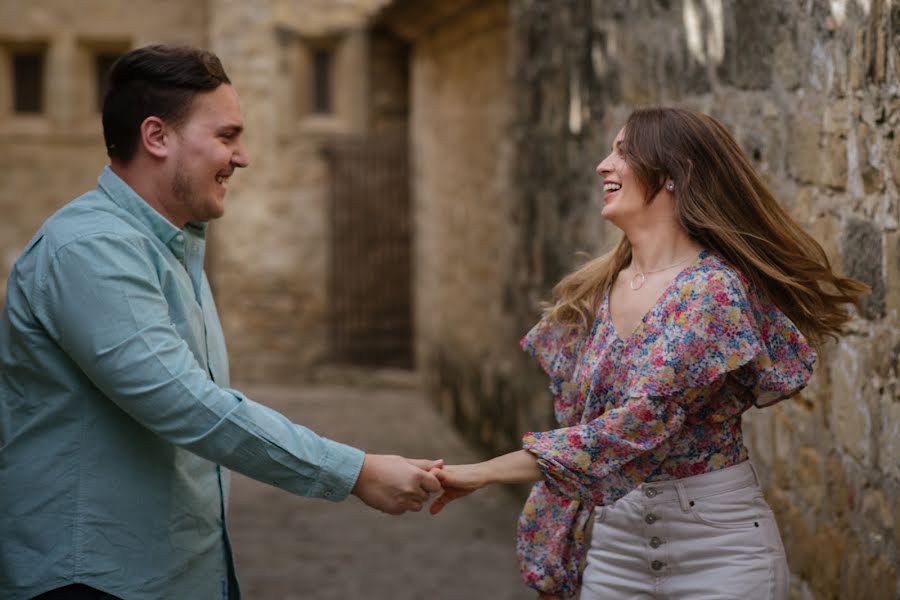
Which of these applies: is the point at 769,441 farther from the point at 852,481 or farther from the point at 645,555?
the point at 645,555

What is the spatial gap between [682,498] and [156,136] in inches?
50.2

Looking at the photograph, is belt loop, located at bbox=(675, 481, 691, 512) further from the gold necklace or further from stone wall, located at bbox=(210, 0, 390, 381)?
stone wall, located at bbox=(210, 0, 390, 381)

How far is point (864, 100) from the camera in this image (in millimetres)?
3109

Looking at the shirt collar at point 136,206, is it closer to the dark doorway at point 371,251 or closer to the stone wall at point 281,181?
the dark doorway at point 371,251

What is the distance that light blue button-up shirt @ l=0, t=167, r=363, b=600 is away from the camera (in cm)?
233

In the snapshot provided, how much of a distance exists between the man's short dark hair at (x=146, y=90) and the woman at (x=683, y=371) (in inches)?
34.2

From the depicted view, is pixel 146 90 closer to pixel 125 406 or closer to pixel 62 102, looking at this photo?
pixel 125 406

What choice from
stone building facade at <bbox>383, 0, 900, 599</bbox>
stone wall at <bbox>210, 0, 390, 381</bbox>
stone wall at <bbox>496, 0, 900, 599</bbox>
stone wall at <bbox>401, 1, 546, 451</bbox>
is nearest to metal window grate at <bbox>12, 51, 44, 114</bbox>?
stone wall at <bbox>210, 0, 390, 381</bbox>

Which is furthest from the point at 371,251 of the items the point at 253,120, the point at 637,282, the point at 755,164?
the point at 637,282

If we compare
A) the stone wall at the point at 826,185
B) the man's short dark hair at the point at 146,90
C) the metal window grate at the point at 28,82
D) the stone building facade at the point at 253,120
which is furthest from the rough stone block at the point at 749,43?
the metal window grate at the point at 28,82

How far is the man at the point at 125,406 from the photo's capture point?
2334mm

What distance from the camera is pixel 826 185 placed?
3395mm

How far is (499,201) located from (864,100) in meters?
4.94

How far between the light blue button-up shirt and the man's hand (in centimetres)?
16
